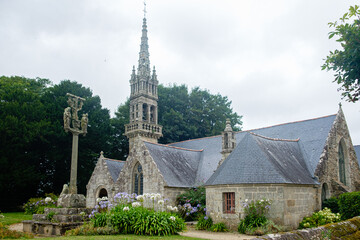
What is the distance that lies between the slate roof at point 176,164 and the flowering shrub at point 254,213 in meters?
6.25

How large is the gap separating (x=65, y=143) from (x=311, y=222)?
24270mm

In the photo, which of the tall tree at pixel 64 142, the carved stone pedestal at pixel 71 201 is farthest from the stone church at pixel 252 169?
the carved stone pedestal at pixel 71 201

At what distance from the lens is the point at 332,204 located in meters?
18.5

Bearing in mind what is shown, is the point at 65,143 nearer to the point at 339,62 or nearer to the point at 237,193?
the point at 237,193

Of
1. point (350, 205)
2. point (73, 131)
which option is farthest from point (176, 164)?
point (350, 205)

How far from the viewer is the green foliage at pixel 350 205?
15000mm

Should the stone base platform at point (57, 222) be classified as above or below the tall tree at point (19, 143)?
below

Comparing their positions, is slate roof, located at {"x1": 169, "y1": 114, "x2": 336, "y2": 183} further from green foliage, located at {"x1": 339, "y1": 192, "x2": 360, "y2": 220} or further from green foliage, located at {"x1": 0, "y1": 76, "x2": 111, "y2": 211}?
green foliage, located at {"x1": 0, "y1": 76, "x2": 111, "y2": 211}

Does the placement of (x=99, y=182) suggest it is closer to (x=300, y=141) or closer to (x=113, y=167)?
(x=113, y=167)

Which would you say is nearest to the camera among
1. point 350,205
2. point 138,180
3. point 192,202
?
point 350,205

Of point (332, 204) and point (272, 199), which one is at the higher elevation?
point (272, 199)

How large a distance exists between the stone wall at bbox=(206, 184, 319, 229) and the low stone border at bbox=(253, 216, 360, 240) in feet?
27.9

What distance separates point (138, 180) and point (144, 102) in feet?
38.7

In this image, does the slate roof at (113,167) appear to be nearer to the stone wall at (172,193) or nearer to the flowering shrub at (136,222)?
the stone wall at (172,193)
